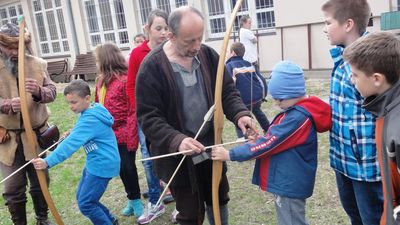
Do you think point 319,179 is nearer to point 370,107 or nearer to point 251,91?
point 251,91

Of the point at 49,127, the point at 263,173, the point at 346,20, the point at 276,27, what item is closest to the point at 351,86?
the point at 346,20

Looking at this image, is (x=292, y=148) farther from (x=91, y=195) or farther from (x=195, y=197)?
(x=91, y=195)

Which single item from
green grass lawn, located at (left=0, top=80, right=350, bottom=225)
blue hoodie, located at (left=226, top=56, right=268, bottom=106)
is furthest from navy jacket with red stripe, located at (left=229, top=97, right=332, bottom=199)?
blue hoodie, located at (left=226, top=56, right=268, bottom=106)

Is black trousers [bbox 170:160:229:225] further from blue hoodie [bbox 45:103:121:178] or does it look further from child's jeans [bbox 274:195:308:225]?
blue hoodie [bbox 45:103:121:178]

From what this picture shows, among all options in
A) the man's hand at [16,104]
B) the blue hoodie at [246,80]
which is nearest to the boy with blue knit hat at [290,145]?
the man's hand at [16,104]

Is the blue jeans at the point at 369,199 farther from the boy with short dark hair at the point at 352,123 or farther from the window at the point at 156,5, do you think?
the window at the point at 156,5

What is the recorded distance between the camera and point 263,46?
37.4ft

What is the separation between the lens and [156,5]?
13203 millimetres

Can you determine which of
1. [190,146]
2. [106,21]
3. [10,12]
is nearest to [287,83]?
[190,146]

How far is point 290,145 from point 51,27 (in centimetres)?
1692

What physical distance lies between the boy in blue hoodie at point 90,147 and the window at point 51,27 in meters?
14.8

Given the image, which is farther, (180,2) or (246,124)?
(180,2)

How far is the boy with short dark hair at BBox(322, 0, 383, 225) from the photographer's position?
208cm

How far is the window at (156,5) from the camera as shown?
1267cm
